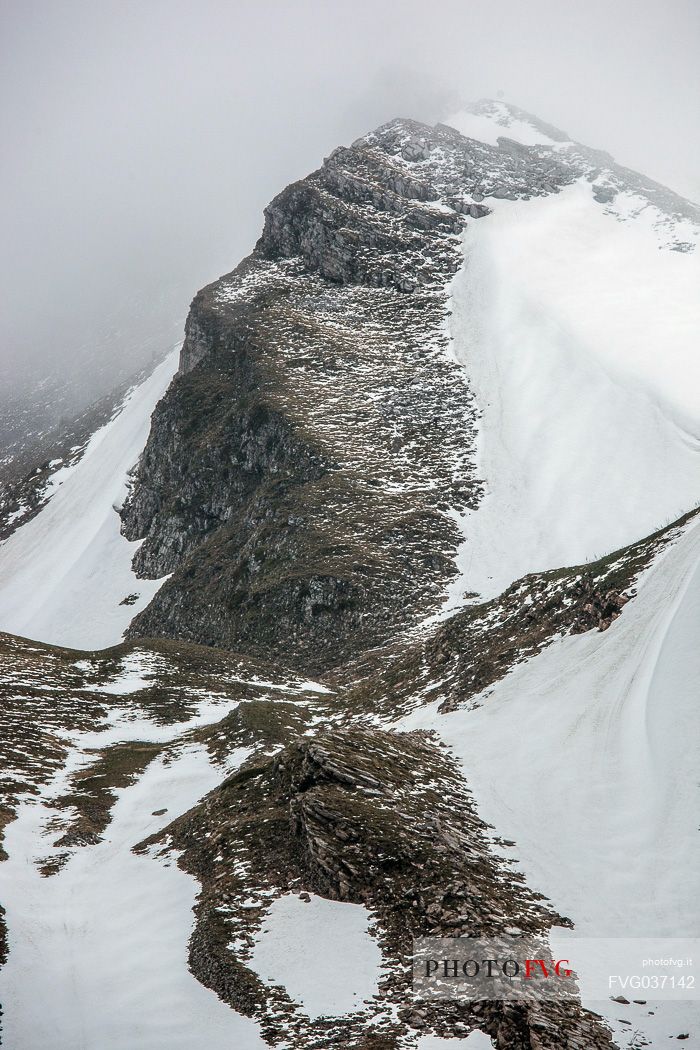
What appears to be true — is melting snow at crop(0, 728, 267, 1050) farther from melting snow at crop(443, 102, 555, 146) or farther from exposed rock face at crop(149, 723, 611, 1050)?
melting snow at crop(443, 102, 555, 146)

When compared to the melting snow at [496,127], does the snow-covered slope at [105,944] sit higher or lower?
lower

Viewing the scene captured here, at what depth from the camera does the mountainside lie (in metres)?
14.0

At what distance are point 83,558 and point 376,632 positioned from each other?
157 ft

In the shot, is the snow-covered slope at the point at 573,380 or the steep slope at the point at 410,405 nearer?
the steep slope at the point at 410,405

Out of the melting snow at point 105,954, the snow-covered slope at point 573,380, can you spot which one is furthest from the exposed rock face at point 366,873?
the snow-covered slope at point 573,380

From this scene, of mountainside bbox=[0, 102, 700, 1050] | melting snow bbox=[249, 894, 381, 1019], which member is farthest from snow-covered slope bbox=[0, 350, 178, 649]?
melting snow bbox=[249, 894, 381, 1019]

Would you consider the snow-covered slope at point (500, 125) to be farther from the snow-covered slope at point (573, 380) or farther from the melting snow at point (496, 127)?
the snow-covered slope at point (573, 380)

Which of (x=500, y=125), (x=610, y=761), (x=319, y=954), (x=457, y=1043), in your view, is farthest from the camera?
(x=500, y=125)

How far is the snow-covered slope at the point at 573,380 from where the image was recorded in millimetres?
54281

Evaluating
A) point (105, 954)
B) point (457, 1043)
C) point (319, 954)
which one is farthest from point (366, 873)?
point (105, 954)

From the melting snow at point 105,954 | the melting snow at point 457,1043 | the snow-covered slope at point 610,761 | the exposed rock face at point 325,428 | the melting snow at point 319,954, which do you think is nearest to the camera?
the melting snow at point 457,1043

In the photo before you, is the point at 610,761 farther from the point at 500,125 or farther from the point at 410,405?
the point at 500,125

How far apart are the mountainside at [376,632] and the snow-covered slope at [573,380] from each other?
0.41 m

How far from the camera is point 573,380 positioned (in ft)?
229
